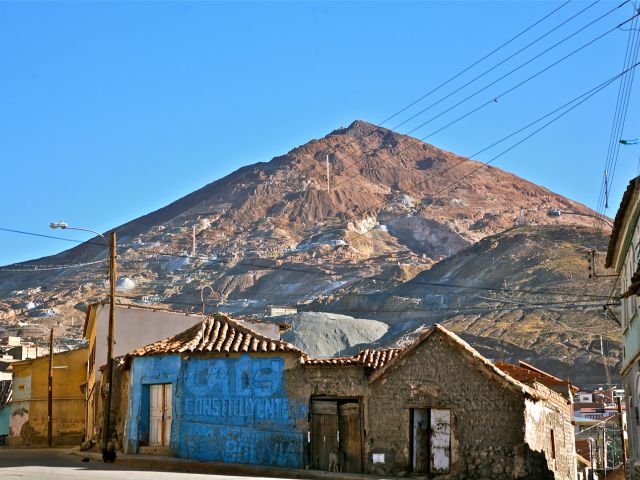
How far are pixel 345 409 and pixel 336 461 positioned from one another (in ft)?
4.64

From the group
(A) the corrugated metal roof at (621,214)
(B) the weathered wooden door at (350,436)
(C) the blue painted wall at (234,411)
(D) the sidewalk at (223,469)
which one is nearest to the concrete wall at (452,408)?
(B) the weathered wooden door at (350,436)

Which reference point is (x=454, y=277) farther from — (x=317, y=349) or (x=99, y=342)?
(x=99, y=342)

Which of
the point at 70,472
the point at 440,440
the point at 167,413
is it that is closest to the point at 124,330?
the point at 167,413

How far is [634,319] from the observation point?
2541cm

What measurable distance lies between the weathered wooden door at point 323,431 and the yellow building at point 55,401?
2390 centimetres

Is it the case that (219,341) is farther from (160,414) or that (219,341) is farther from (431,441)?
(431,441)

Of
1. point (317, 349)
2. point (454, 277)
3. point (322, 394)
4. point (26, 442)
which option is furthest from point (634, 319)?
point (454, 277)

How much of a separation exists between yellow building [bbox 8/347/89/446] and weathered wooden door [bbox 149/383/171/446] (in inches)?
732

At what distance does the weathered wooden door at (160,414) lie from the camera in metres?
30.5

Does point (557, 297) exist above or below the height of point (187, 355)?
above

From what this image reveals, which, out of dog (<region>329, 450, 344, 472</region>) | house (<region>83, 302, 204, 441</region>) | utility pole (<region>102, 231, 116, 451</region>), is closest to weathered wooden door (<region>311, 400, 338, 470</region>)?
dog (<region>329, 450, 344, 472</region>)

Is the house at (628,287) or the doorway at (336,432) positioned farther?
the doorway at (336,432)

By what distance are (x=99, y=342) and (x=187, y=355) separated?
46.0 feet

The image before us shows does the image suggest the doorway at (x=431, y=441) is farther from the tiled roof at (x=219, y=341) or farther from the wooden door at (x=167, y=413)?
the wooden door at (x=167, y=413)
